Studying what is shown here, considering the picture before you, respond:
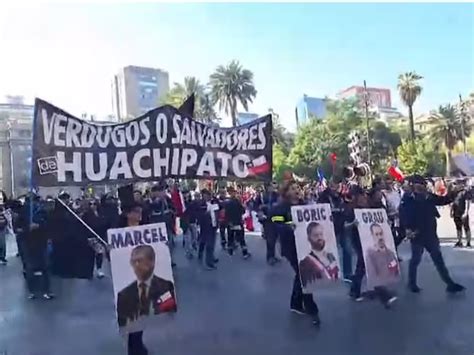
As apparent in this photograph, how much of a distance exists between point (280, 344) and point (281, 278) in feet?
14.5

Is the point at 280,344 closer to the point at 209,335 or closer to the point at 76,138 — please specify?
the point at 209,335

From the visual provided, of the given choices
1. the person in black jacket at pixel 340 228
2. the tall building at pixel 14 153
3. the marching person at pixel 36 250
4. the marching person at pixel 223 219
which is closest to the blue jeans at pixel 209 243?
the marching person at pixel 223 219

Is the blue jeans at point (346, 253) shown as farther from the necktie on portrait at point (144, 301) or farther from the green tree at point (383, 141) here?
the green tree at point (383, 141)

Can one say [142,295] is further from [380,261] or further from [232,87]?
[232,87]

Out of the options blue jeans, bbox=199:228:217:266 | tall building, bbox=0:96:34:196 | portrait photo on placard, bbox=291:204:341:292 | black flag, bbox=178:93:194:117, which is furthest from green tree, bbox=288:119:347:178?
portrait photo on placard, bbox=291:204:341:292

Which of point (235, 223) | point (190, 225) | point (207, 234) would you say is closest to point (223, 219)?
point (235, 223)

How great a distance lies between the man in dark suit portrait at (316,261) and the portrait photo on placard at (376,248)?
526 mm

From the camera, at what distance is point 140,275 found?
5492mm

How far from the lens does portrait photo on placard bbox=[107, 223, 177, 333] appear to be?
5.40 metres

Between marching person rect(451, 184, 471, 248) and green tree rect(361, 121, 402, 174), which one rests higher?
green tree rect(361, 121, 402, 174)

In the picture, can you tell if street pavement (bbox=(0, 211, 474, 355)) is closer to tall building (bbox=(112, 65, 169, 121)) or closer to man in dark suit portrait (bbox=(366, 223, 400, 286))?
man in dark suit portrait (bbox=(366, 223, 400, 286))

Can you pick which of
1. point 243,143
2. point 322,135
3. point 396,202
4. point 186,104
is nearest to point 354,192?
point 243,143

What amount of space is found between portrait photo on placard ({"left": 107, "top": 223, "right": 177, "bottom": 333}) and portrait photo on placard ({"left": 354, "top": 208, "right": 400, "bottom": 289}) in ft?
9.13

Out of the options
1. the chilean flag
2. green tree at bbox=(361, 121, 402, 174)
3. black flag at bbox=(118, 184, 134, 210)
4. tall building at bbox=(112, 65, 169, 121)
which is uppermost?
tall building at bbox=(112, 65, 169, 121)
